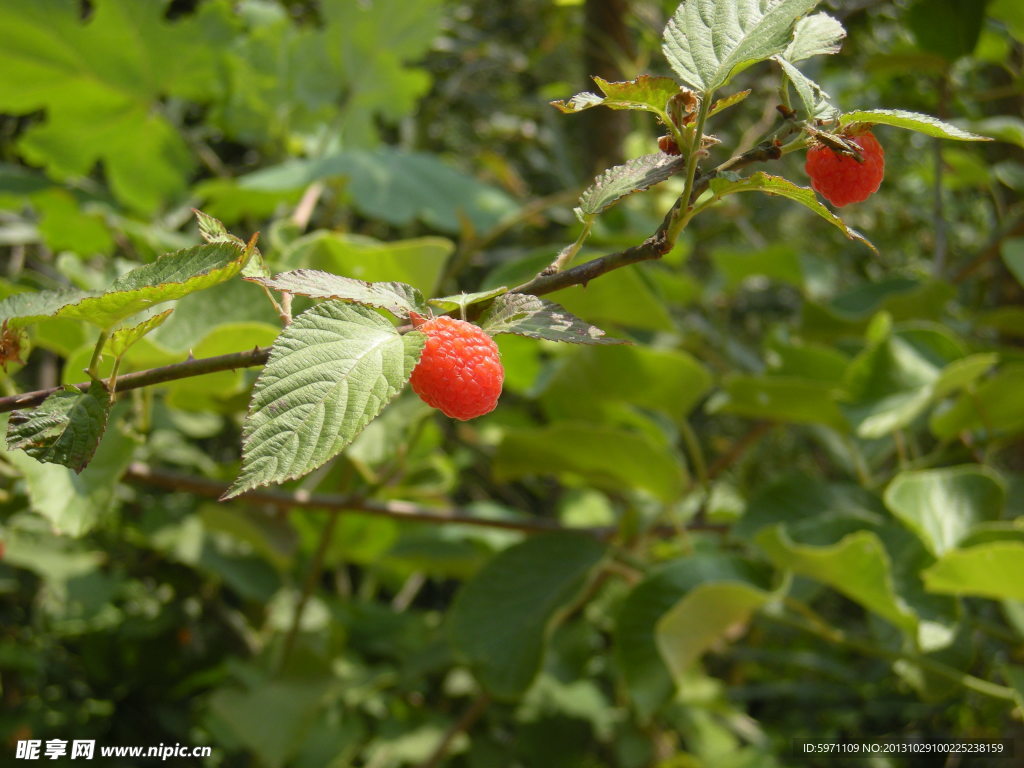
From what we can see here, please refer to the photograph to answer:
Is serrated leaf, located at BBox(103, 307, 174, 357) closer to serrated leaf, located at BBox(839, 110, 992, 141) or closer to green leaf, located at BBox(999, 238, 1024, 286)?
serrated leaf, located at BBox(839, 110, 992, 141)

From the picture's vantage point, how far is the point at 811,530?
2.96 feet

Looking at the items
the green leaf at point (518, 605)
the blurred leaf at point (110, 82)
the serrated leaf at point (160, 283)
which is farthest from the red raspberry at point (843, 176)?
the blurred leaf at point (110, 82)

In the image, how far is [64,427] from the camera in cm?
39

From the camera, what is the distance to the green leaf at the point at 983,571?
28.9 inches

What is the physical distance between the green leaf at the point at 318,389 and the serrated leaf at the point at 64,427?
9cm

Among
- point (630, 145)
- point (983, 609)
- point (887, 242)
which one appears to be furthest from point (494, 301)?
point (887, 242)

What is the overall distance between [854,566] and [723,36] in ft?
1.78

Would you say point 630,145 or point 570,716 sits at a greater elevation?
point 630,145

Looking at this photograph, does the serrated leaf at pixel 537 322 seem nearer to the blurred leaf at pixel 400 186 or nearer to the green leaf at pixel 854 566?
the green leaf at pixel 854 566

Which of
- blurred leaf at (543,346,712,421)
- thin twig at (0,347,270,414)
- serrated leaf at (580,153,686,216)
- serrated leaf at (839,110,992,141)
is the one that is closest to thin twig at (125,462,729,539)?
blurred leaf at (543,346,712,421)

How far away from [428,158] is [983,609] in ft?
3.96

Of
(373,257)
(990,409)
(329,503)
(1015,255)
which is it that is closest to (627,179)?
(373,257)

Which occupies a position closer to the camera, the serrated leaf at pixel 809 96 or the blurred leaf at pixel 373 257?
the serrated leaf at pixel 809 96

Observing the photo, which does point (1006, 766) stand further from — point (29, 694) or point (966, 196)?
point (29, 694)
